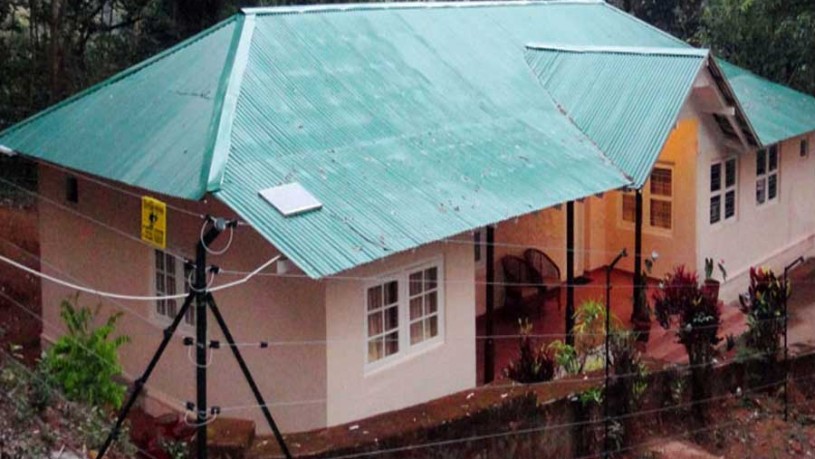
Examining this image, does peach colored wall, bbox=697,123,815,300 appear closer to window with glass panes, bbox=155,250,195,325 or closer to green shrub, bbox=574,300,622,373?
green shrub, bbox=574,300,622,373

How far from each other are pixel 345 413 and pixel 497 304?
18.0ft

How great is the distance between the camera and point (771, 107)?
62.6ft

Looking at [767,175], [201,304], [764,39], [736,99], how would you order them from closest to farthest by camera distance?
1. [201,304]
2. [736,99]
3. [767,175]
4. [764,39]

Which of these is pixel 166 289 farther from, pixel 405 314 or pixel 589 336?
pixel 589 336

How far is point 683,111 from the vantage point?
1594cm

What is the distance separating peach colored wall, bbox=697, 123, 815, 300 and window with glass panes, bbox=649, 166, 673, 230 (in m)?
0.58

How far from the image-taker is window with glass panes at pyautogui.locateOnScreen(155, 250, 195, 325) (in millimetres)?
12242

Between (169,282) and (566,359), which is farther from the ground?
(169,282)

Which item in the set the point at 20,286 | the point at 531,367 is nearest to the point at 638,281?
the point at 531,367

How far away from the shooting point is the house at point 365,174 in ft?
35.6

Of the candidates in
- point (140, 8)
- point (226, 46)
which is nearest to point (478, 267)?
point (226, 46)

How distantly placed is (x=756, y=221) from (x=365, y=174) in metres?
9.51

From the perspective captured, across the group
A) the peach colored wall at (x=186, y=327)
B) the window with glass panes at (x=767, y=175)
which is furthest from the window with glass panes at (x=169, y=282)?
the window with glass panes at (x=767, y=175)

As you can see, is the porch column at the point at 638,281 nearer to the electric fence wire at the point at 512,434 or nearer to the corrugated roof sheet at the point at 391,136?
the corrugated roof sheet at the point at 391,136
